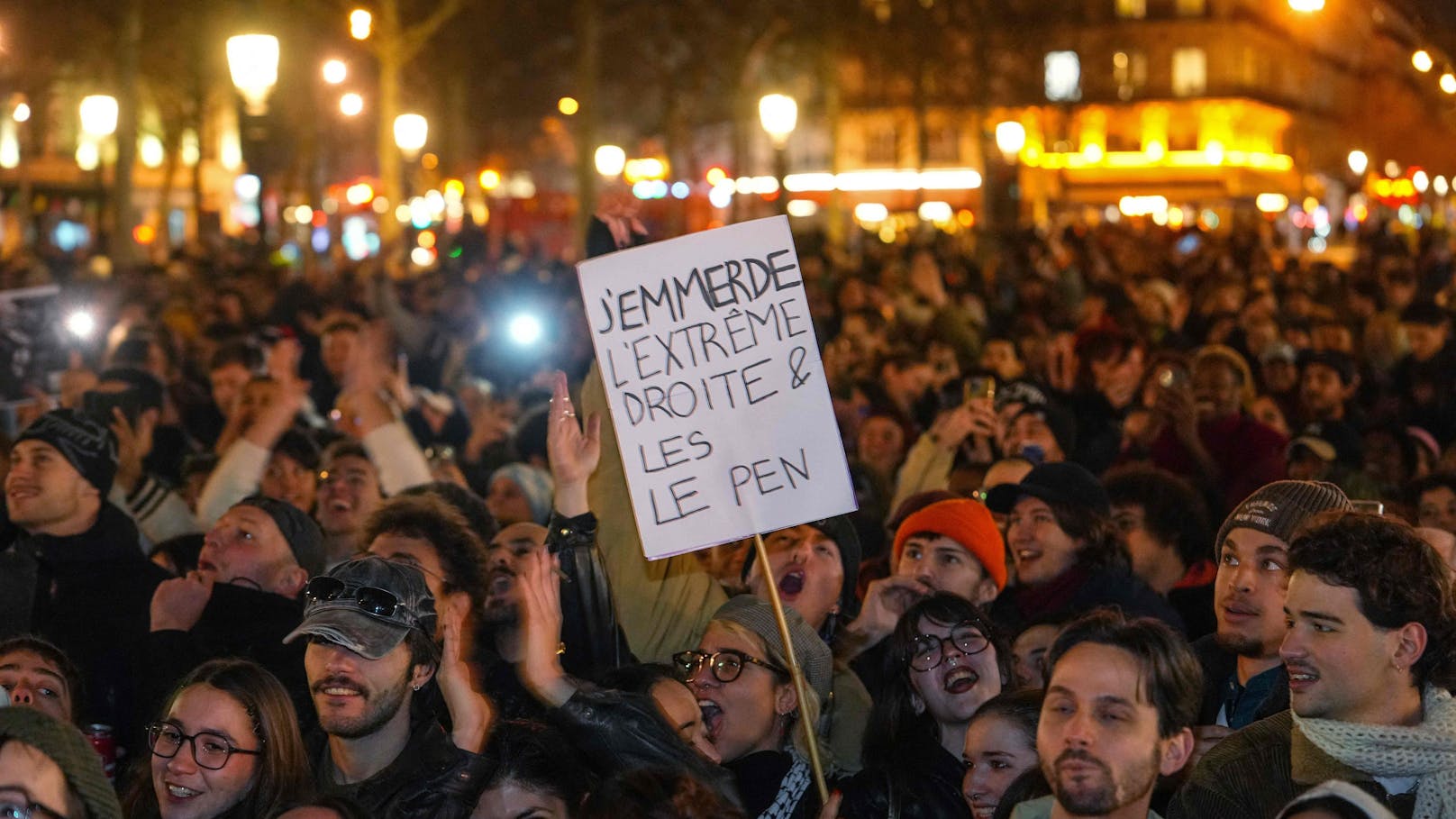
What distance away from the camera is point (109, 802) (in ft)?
12.1

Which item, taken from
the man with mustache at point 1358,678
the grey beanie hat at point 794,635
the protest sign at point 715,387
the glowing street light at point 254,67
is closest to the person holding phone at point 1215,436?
the grey beanie hat at point 794,635

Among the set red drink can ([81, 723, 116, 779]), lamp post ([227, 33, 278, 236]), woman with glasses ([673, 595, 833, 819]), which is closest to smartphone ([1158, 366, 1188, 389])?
woman with glasses ([673, 595, 833, 819])

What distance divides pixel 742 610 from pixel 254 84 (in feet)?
36.3

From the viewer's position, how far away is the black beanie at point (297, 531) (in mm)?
6559

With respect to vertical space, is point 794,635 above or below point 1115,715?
above

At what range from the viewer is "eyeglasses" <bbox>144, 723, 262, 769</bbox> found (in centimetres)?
465

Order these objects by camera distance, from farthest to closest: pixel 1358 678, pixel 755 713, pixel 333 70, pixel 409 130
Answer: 1. pixel 409 130
2. pixel 333 70
3. pixel 755 713
4. pixel 1358 678

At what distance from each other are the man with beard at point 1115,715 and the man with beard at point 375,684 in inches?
53.7

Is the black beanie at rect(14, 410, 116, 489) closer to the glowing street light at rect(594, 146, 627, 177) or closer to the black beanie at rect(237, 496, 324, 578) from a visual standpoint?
the black beanie at rect(237, 496, 324, 578)

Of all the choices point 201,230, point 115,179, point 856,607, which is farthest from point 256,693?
point 201,230

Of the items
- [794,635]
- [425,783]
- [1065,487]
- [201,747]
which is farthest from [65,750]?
[1065,487]

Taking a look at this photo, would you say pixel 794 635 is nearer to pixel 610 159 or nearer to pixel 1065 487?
pixel 1065 487

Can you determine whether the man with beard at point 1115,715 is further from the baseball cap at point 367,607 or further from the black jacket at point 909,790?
the baseball cap at point 367,607

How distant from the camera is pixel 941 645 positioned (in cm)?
541
